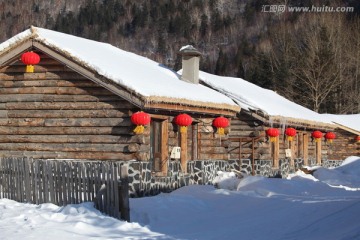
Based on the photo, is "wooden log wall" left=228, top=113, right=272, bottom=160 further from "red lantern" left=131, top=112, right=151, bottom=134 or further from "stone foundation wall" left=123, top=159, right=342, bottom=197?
"red lantern" left=131, top=112, right=151, bottom=134

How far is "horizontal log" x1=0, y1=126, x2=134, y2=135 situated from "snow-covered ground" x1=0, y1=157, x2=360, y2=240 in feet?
7.64

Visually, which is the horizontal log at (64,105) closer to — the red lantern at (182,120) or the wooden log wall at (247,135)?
the red lantern at (182,120)

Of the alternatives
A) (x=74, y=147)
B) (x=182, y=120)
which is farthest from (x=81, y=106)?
(x=182, y=120)

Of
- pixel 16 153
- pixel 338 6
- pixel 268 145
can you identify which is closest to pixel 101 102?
pixel 16 153

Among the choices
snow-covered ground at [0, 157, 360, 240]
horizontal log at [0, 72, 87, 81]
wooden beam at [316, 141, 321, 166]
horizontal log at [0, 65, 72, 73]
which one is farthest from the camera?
wooden beam at [316, 141, 321, 166]

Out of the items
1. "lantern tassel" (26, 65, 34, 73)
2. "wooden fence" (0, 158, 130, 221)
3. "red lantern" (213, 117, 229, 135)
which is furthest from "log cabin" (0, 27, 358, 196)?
"wooden fence" (0, 158, 130, 221)

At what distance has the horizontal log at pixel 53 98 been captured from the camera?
15.9 metres

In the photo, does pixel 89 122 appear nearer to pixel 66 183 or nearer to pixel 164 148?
pixel 164 148

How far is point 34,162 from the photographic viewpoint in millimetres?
12914

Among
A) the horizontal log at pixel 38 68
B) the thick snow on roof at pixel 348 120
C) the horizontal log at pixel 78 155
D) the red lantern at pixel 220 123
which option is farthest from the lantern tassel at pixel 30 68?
the thick snow on roof at pixel 348 120

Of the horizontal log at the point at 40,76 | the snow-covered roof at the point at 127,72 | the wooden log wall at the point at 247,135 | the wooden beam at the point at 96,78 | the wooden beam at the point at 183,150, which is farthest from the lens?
the wooden log wall at the point at 247,135

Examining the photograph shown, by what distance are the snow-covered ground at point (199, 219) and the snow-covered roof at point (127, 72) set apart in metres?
2.80

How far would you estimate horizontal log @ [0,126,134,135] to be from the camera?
621 inches

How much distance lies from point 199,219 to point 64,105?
5944 millimetres
